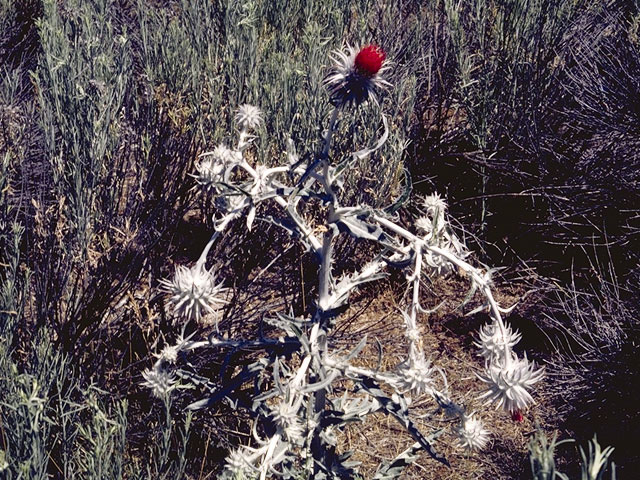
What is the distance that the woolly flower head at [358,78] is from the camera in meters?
1.77

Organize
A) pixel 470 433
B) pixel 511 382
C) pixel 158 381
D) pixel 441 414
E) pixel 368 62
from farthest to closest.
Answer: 1. pixel 441 414
2. pixel 158 381
3. pixel 470 433
4. pixel 368 62
5. pixel 511 382

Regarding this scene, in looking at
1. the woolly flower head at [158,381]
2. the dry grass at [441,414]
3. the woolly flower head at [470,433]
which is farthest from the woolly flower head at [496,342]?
the woolly flower head at [158,381]

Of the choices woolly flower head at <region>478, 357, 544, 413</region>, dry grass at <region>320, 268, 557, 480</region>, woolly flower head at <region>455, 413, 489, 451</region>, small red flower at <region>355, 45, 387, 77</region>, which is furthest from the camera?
dry grass at <region>320, 268, 557, 480</region>

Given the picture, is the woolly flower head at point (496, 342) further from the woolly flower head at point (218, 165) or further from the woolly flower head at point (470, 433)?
the woolly flower head at point (218, 165)

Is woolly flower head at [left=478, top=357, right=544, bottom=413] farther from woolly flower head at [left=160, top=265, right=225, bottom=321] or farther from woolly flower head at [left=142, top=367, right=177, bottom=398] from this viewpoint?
woolly flower head at [left=142, top=367, right=177, bottom=398]

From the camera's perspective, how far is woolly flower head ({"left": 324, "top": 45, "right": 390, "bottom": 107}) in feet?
5.79

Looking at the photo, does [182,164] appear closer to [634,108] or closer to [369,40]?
[369,40]

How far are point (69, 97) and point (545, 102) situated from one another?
2.92 meters

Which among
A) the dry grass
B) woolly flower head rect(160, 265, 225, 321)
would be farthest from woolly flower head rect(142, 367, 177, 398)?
the dry grass

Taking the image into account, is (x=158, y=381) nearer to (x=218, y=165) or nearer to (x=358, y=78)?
(x=218, y=165)

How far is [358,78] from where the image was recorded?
1786mm

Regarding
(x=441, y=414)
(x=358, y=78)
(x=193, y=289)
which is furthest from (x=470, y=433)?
(x=441, y=414)

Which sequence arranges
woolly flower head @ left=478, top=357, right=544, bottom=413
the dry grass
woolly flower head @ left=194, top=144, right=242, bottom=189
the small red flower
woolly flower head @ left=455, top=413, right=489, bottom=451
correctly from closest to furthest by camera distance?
woolly flower head @ left=478, top=357, right=544, bottom=413
the small red flower
woolly flower head @ left=455, top=413, right=489, bottom=451
woolly flower head @ left=194, top=144, right=242, bottom=189
the dry grass

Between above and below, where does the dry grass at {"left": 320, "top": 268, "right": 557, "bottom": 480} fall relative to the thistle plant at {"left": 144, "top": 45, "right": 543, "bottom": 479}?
below
